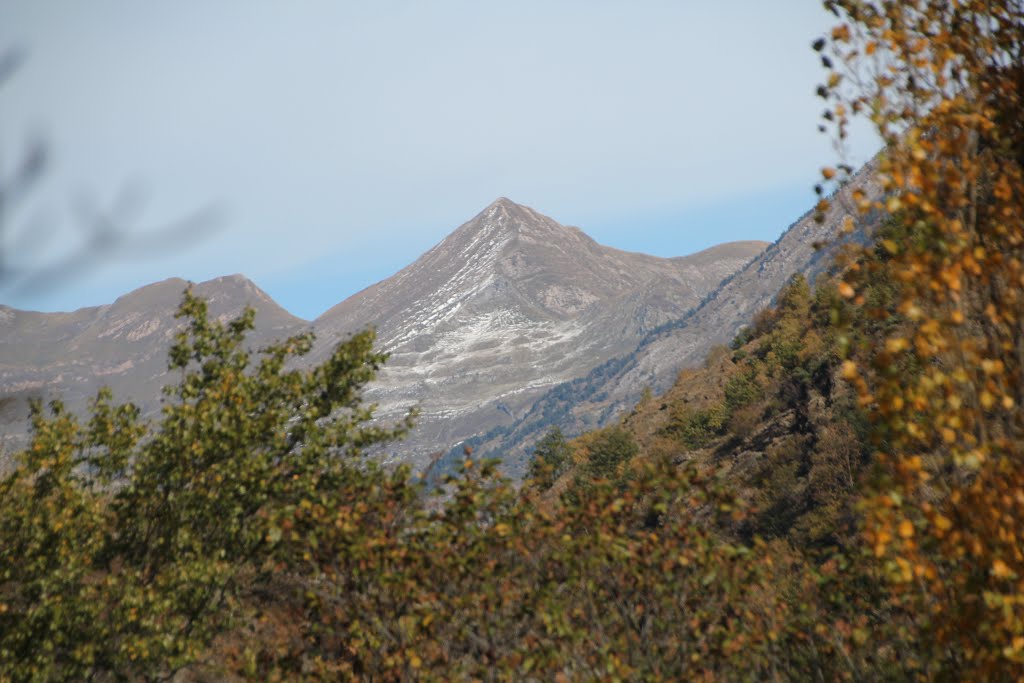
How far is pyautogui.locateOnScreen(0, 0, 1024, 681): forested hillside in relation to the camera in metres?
5.65

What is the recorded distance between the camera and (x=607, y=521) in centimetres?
1028

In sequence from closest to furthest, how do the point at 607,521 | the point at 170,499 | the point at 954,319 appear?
the point at 954,319 < the point at 607,521 < the point at 170,499

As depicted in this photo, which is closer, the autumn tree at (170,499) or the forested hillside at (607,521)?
the forested hillside at (607,521)

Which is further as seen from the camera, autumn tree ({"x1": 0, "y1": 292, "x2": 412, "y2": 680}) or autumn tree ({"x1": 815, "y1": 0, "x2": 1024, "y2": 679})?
autumn tree ({"x1": 0, "y1": 292, "x2": 412, "y2": 680})

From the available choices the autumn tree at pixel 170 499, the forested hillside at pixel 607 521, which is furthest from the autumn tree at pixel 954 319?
the autumn tree at pixel 170 499

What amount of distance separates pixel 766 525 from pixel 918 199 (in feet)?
142

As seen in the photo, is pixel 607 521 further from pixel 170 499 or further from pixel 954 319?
pixel 170 499

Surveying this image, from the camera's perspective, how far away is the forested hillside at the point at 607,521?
565cm

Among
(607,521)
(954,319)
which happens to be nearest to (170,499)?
(607,521)

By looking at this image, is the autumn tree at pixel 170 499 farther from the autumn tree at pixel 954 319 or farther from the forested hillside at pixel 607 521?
the autumn tree at pixel 954 319

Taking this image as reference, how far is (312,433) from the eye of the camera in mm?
18141

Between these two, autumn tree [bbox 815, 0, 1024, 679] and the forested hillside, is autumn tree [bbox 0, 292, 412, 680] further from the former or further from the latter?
autumn tree [bbox 815, 0, 1024, 679]

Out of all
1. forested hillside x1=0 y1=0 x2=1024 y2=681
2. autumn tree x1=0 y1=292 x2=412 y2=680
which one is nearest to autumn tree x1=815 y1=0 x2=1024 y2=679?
forested hillside x1=0 y1=0 x2=1024 y2=681

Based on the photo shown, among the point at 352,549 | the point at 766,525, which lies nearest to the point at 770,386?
the point at 766,525
